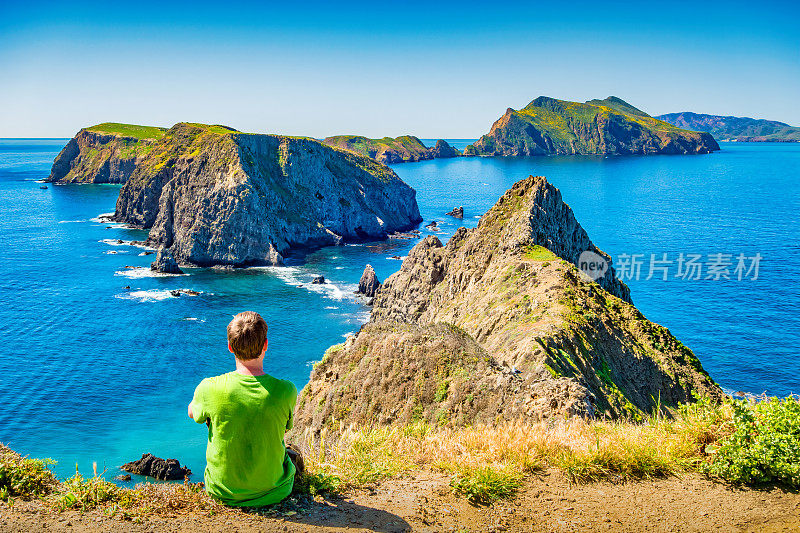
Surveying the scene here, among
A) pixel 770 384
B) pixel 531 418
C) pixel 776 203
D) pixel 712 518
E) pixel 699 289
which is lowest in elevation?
pixel 770 384

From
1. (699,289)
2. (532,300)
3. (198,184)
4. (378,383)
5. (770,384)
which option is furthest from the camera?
(198,184)

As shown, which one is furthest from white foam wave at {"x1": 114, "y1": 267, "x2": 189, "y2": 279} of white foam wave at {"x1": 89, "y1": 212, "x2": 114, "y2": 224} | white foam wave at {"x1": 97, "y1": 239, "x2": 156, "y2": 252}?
white foam wave at {"x1": 89, "y1": 212, "x2": 114, "y2": 224}

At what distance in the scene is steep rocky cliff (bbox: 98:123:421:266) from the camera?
107 m

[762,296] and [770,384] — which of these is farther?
[762,296]

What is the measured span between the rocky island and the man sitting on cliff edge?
3929 inches

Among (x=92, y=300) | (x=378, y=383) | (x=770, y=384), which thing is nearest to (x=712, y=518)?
(x=378, y=383)

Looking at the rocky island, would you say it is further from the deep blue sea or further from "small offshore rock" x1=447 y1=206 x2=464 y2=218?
"small offshore rock" x1=447 y1=206 x2=464 y2=218

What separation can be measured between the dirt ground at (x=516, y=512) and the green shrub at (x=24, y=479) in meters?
0.30

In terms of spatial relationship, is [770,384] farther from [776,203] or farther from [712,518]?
[776,203]

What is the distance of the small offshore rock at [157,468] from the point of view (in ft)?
127

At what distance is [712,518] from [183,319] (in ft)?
243

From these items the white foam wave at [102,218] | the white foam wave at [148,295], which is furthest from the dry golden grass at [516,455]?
the white foam wave at [102,218]

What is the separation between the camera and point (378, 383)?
64.5ft

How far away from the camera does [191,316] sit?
74.9 m
